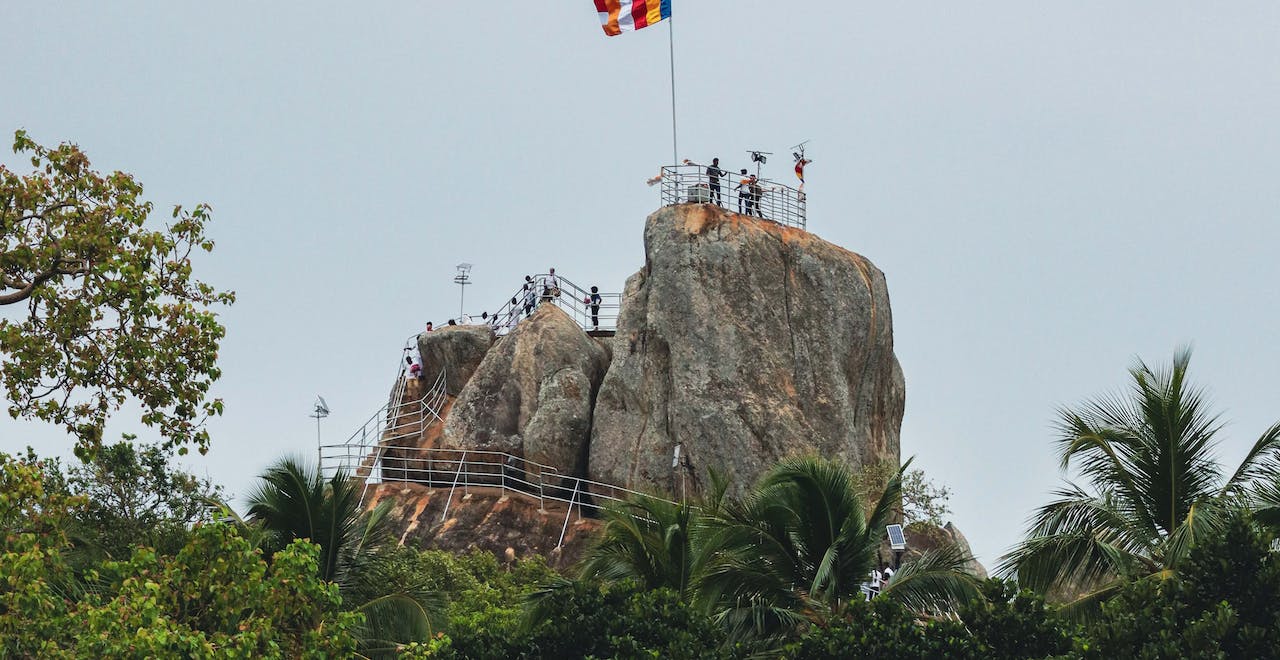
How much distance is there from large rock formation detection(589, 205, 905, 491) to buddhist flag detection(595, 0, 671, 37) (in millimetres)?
4739

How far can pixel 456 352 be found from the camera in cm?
5134

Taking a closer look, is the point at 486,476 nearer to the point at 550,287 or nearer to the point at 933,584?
the point at 550,287

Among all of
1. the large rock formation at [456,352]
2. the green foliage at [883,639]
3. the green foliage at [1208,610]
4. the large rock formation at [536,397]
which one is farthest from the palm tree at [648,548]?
the large rock formation at [456,352]

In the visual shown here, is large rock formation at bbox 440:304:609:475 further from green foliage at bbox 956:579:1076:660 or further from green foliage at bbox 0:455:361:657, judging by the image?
green foliage at bbox 956:579:1076:660

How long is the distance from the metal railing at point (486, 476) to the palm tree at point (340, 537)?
15659mm

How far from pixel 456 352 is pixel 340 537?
23.2 meters

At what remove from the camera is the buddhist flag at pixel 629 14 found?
45.9m

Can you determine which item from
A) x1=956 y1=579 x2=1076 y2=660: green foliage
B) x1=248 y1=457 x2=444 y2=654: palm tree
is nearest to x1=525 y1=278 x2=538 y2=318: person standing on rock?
x1=248 y1=457 x2=444 y2=654: palm tree

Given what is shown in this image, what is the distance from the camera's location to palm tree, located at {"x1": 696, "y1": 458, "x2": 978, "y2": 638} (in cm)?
2481

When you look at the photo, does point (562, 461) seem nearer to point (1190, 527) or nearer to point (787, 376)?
point (787, 376)

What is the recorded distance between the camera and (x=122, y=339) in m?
21.3

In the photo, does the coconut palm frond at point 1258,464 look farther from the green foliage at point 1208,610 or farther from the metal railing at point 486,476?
the metal railing at point 486,476

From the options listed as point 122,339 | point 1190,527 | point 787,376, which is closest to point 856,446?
point 787,376

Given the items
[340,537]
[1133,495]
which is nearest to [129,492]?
[340,537]
